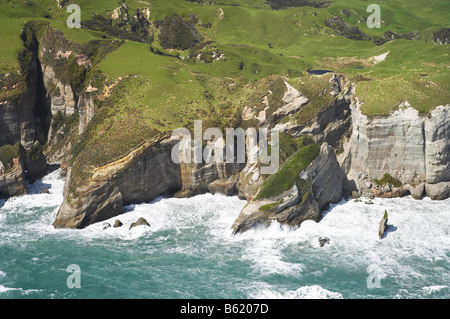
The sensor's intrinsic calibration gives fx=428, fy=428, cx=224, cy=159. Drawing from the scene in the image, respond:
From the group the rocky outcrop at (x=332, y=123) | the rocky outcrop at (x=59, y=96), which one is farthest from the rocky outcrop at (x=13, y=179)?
the rocky outcrop at (x=332, y=123)

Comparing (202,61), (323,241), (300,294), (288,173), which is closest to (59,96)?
(202,61)

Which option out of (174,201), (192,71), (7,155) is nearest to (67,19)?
(192,71)

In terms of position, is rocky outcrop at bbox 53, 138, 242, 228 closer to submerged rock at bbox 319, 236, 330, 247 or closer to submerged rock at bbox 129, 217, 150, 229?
submerged rock at bbox 129, 217, 150, 229

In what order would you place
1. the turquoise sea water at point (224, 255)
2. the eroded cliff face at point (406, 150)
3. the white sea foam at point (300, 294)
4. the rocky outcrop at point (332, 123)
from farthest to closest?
the rocky outcrop at point (332, 123)
the eroded cliff face at point (406, 150)
the turquoise sea water at point (224, 255)
the white sea foam at point (300, 294)

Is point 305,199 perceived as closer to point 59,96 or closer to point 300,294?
point 300,294

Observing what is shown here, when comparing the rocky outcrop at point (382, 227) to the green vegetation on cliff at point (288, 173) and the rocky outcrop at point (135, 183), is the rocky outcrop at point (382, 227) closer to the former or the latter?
the green vegetation on cliff at point (288, 173)

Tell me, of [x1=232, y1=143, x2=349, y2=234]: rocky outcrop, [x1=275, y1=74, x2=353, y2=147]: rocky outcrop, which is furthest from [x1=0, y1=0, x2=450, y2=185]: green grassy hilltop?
[x1=232, y1=143, x2=349, y2=234]: rocky outcrop
